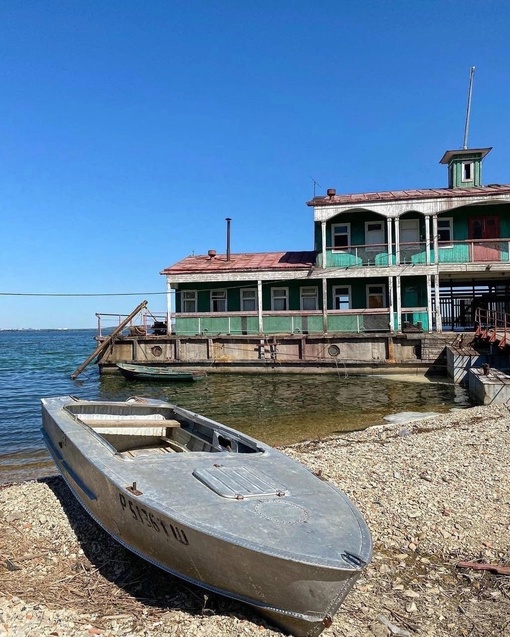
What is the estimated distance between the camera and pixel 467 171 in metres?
26.6

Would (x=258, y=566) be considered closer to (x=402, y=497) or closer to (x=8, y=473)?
(x=402, y=497)

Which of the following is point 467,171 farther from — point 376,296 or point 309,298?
point 309,298

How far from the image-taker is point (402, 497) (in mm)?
5887

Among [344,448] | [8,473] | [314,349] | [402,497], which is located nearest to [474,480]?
[402,497]

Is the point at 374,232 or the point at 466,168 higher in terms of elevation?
the point at 466,168

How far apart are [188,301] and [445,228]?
14509 millimetres

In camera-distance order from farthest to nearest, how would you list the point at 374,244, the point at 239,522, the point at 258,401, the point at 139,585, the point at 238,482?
the point at 374,244
the point at 258,401
the point at 238,482
the point at 139,585
the point at 239,522

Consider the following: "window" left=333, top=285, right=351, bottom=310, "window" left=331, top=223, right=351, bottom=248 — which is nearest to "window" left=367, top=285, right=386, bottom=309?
"window" left=333, top=285, right=351, bottom=310

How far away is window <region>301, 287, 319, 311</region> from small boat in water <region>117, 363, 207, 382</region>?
7116mm

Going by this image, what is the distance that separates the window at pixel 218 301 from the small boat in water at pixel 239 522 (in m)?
20.9

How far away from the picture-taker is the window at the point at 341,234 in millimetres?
25906

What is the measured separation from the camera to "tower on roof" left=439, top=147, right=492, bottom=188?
86.4 feet

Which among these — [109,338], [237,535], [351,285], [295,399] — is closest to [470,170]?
[351,285]

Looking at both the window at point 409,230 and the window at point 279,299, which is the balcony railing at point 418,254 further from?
the window at point 279,299
